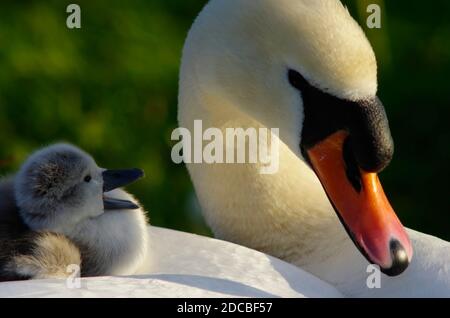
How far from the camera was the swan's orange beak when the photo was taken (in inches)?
82.0

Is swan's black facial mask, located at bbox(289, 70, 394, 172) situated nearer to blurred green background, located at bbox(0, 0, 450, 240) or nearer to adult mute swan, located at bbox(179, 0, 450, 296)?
adult mute swan, located at bbox(179, 0, 450, 296)

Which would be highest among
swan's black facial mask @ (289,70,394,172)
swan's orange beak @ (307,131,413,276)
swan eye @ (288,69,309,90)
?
swan eye @ (288,69,309,90)

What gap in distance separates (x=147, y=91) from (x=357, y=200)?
2.12 meters

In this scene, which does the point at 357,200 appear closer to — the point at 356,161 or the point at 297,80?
the point at 356,161

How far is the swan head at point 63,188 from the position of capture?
2.13 m

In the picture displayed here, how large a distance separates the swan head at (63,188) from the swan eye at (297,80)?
1.21 feet

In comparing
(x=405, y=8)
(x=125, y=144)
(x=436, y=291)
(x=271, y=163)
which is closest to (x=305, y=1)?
(x=271, y=163)

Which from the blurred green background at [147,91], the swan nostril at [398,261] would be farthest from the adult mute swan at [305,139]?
the blurred green background at [147,91]

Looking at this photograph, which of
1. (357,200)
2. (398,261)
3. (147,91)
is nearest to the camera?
(398,261)

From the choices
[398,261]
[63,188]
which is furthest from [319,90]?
[63,188]

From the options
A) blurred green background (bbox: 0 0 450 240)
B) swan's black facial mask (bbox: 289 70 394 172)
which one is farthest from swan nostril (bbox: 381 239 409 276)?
blurred green background (bbox: 0 0 450 240)

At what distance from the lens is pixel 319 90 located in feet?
6.91

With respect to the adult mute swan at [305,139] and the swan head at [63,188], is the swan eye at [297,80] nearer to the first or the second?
the adult mute swan at [305,139]

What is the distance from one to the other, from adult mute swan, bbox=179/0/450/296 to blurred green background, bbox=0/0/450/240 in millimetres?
1353
